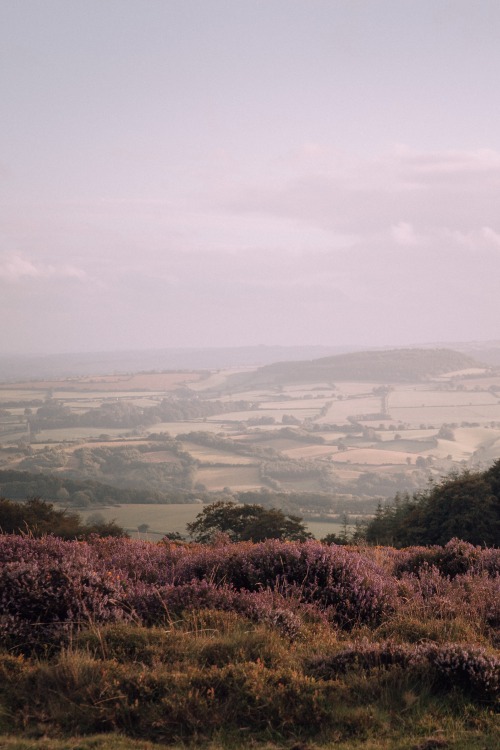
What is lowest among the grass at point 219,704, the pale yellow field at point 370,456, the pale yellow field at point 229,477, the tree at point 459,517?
the pale yellow field at point 229,477

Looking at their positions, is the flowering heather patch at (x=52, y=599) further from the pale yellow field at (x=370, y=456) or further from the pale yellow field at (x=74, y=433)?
the pale yellow field at (x=74, y=433)

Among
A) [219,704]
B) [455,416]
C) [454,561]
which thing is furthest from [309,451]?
[219,704]

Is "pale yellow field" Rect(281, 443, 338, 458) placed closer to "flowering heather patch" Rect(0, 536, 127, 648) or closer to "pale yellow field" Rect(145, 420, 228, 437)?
"pale yellow field" Rect(145, 420, 228, 437)

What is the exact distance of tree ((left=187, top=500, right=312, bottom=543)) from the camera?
31.0 m

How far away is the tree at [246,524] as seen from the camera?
3103 cm

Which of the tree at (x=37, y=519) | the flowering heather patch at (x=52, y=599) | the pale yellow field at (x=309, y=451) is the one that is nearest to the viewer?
the flowering heather patch at (x=52, y=599)

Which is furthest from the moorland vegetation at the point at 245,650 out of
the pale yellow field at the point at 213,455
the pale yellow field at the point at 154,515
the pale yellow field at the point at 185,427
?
the pale yellow field at the point at 185,427

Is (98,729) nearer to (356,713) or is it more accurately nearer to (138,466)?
(356,713)

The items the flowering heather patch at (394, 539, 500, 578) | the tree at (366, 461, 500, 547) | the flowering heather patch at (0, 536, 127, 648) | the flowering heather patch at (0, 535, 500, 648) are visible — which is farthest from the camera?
the tree at (366, 461, 500, 547)

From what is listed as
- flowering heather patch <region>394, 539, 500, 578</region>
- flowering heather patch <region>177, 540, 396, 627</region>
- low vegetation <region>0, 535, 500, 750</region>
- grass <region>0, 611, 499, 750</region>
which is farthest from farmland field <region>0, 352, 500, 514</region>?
grass <region>0, 611, 499, 750</region>

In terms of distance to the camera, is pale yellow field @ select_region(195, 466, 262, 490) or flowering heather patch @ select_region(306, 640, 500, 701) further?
pale yellow field @ select_region(195, 466, 262, 490)

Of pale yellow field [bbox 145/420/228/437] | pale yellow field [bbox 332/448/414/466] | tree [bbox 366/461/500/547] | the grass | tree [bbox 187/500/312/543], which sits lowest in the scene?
pale yellow field [bbox 332/448/414/466]

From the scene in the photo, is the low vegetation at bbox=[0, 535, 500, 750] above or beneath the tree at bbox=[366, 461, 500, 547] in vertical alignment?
above

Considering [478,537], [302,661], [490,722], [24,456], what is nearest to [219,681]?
[302,661]
